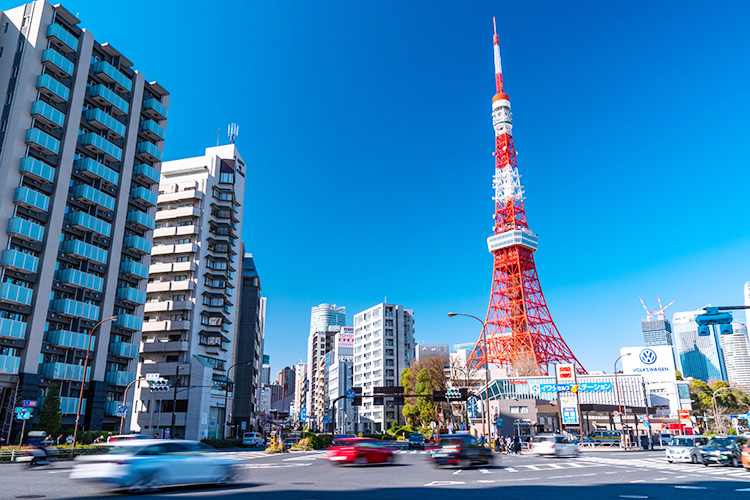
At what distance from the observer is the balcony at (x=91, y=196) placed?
54.0 m

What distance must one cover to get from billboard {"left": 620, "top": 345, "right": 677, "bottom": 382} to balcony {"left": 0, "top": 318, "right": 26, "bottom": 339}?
281ft

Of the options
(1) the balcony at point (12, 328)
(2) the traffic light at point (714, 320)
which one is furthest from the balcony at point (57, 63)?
(2) the traffic light at point (714, 320)

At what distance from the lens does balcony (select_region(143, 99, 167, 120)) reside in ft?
217

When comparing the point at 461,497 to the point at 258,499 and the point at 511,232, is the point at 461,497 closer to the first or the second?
the point at 258,499

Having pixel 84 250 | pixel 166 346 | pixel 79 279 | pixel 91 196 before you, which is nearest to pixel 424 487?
pixel 79 279

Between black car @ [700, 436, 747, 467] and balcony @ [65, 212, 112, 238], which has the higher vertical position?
balcony @ [65, 212, 112, 238]

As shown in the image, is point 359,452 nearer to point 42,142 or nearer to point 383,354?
point 42,142

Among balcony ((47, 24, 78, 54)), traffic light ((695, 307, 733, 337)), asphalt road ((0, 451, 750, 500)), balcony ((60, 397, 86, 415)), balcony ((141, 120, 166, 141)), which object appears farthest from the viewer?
balcony ((141, 120, 166, 141))

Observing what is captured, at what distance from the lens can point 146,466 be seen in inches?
522

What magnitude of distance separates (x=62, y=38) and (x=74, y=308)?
27.3 m

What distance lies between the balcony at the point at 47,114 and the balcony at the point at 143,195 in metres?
11.2

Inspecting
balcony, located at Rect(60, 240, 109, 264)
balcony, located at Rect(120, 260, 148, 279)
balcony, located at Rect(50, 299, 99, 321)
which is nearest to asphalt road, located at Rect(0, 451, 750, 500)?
balcony, located at Rect(50, 299, 99, 321)

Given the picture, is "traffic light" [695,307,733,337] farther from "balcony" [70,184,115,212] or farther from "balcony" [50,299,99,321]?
"balcony" [70,184,115,212]

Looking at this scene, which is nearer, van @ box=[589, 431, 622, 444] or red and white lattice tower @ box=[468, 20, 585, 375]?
van @ box=[589, 431, 622, 444]
